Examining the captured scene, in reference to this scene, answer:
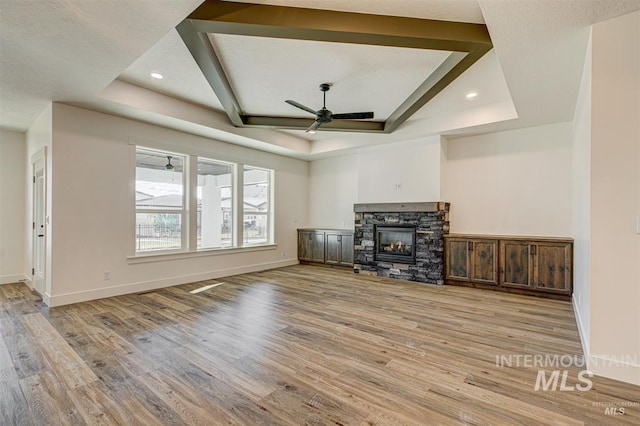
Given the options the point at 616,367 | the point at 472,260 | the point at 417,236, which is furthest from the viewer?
the point at 417,236

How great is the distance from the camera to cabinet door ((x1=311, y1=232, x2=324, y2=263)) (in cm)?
744

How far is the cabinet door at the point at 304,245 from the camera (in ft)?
25.2

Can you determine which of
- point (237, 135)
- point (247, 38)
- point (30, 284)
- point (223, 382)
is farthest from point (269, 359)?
point (30, 284)

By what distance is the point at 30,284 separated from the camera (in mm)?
5344

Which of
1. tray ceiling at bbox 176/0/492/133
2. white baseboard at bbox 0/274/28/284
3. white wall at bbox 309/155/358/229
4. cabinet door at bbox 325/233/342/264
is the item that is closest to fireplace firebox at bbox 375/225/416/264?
cabinet door at bbox 325/233/342/264

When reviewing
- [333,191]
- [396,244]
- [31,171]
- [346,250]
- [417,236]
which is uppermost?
[31,171]

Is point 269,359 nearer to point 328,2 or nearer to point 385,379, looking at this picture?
point 385,379

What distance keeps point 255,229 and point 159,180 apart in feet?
7.69

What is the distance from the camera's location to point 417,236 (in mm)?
5883

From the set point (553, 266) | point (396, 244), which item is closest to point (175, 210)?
point (396, 244)

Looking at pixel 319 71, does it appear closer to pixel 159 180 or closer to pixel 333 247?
pixel 159 180

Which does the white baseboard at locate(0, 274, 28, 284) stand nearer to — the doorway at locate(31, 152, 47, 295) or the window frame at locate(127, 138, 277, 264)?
the doorway at locate(31, 152, 47, 295)

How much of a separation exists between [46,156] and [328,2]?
440 centimetres

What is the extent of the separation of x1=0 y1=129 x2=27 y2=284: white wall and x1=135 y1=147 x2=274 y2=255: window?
2536 millimetres
